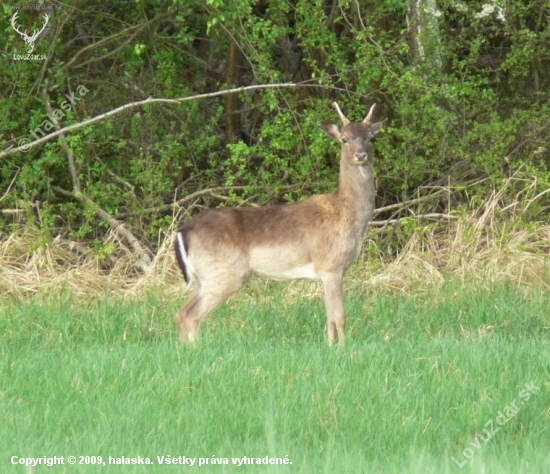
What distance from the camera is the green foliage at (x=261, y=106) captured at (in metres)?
13.6

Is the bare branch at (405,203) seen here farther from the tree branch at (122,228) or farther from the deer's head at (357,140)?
the deer's head at (357,140)

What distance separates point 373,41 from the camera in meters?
13.2

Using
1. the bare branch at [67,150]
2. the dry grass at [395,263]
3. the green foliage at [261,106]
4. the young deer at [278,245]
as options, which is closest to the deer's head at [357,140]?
the young deer at [278,245]

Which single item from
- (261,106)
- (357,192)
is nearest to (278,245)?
(357,192)

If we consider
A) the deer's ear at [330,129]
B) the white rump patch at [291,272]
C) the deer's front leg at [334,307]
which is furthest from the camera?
the deer's ear at [330,129]

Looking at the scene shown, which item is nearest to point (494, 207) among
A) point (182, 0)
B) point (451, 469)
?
point (182, 0)

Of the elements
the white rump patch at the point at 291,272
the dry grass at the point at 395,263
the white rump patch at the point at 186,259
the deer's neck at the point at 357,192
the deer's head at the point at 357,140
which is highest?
the deer's head at the point at 357,140

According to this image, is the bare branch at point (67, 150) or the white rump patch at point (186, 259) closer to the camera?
the white rump patch at point (186, 259)

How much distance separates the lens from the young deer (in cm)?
966

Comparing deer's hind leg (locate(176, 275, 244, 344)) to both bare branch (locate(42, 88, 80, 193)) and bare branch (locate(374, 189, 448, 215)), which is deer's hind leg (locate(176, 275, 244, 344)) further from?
bare branch (locate(42, 88, 80, 193))

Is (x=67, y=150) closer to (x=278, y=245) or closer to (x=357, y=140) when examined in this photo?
(x=278, y=245)

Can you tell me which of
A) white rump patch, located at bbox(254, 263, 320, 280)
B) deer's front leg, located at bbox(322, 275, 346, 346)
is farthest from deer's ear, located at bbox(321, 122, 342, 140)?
deer's front leg, located at bbox(322, 275, 346, 346)

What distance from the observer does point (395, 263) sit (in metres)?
12.5

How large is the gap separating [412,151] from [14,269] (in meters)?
4.74
